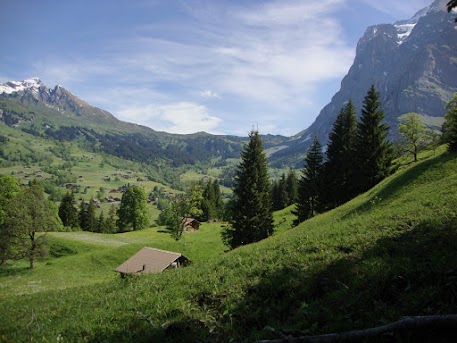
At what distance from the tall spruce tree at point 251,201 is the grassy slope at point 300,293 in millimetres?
29008

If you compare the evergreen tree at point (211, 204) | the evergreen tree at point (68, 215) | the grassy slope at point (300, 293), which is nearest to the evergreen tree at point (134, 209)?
the evergreen tree at point (68, 215)

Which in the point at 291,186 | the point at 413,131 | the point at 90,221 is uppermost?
the point at 413,131

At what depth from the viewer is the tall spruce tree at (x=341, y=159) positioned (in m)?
49.2

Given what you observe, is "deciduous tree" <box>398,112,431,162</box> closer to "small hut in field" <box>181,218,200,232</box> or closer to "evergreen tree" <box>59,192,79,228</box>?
"small hut in field" <box>181,218,200,232</box>

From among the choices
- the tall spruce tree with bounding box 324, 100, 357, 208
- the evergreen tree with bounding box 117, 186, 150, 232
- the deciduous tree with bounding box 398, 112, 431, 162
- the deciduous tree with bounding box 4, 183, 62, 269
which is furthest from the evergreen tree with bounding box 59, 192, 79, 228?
the deciduous tree with bounding box 398, 112, 431, 162

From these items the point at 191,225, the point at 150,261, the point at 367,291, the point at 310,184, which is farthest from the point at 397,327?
the point at 191,225

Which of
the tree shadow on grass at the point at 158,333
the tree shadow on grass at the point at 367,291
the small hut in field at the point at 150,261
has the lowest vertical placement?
the small hut in field at the point at 150,261

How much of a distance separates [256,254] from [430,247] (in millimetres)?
7150

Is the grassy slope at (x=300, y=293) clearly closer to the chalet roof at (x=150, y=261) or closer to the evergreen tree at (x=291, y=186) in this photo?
the chalet roof at (x=150, y=261)

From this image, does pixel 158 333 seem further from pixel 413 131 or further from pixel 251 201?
pixel 413 131

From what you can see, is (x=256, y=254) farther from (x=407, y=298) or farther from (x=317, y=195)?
(x=317, y=195)

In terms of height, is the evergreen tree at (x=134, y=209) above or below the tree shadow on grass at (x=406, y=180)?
below

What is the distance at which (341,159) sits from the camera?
4994 cm

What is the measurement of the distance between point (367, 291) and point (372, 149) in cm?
4119
